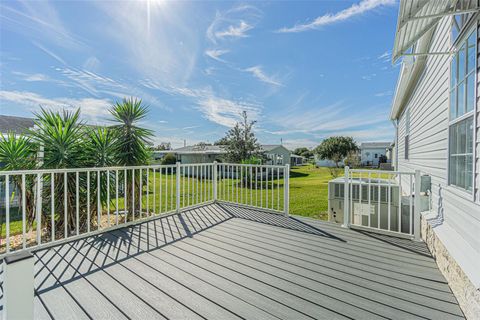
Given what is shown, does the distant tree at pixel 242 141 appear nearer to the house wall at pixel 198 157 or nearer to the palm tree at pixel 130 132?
the house wall at pixel 198 157

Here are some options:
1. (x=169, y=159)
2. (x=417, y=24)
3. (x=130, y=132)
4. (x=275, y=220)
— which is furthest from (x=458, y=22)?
(x=169, y=159)

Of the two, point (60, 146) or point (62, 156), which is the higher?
point (60, 146)

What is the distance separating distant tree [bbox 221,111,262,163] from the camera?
14.6 meters

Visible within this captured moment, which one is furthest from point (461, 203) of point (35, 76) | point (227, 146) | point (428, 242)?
point (227, 146)

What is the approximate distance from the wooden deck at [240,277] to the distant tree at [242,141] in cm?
1135

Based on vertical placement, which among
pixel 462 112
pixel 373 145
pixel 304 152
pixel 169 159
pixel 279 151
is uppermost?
pixel 373 145

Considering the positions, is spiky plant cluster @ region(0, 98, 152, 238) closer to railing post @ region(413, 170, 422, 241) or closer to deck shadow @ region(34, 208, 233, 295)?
deck shadow @ region(34, 208, 233, 295)

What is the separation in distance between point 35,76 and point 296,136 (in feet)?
95.2

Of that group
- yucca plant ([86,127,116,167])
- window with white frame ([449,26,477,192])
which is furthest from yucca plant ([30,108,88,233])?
window with white frame ([449,26,477,192])

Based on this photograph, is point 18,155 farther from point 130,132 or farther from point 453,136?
point 453,136

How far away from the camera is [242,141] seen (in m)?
14.6

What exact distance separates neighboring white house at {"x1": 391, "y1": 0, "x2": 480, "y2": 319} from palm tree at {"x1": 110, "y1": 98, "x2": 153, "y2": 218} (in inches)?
180

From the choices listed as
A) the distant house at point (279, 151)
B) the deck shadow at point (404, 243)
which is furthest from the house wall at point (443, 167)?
the distant house at point (279, 151)

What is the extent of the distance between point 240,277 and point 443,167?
288 centimetres
